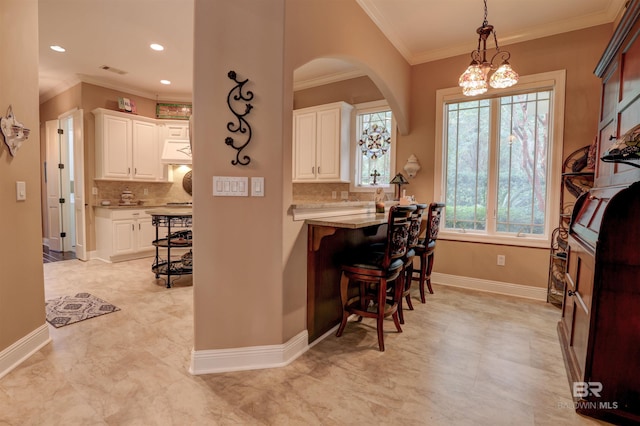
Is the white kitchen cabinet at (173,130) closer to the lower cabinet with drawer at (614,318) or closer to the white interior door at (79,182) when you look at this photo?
the white interior door at (79,182)

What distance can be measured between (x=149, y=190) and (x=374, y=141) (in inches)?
165

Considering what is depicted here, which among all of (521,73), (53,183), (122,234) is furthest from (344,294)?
(53,183)

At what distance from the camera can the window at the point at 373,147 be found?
4387mm

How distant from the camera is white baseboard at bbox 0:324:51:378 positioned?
196 centimetres

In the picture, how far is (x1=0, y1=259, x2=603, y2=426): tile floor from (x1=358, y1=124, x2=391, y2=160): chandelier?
245 centimetres

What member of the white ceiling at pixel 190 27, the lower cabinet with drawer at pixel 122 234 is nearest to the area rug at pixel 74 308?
the lower cabinet with drawer at pixel 122 234

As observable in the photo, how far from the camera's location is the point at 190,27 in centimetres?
348

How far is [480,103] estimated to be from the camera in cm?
378

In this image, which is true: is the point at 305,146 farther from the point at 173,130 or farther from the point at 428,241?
the point at 173,130

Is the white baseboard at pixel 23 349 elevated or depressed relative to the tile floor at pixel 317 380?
elevated

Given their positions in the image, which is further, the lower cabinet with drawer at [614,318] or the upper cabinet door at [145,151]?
the upper cabinet door at [145,151]

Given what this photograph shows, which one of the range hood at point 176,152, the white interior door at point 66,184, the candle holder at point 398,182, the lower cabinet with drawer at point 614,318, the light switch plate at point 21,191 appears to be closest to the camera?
the lower cabinet with drawer at point 614,318

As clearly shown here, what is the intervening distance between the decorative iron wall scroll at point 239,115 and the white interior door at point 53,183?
544cm

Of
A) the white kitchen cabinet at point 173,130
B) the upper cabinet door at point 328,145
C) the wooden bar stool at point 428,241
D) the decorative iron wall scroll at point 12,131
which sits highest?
the white kitchen cabinet at point 173,130
